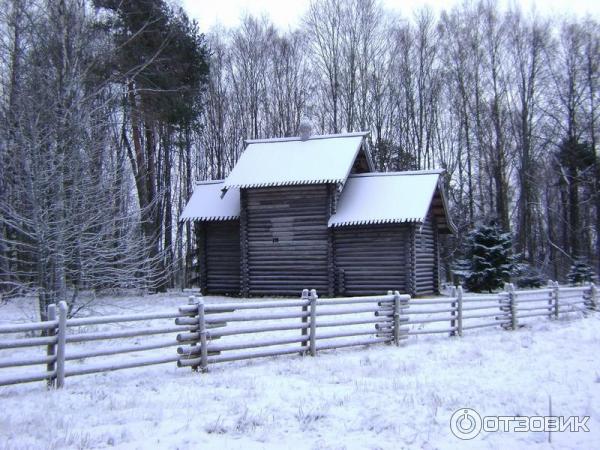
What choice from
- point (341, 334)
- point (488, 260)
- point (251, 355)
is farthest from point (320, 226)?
point (251, 355)

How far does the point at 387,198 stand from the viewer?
25844mm

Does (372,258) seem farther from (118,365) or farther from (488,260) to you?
(118,365)

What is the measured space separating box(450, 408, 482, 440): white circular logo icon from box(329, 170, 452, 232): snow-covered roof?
661 inches

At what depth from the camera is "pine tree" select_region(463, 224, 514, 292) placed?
98.1 ft

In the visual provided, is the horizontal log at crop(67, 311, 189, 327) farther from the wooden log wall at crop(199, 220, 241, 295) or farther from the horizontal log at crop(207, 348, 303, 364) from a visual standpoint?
the wooden log wall at crop(199, 220, 241, 295)

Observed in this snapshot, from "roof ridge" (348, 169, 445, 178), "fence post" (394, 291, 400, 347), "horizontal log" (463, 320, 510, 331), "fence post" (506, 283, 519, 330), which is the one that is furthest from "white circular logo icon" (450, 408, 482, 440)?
"roof ridge" (348, 169, 445, 178)

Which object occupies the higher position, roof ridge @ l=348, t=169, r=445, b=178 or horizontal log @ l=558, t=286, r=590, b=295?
roof ridge @ l=348, t=169, r=445, b=178

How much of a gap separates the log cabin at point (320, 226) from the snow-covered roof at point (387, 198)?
0.14 ft

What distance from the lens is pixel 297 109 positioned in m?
42.2

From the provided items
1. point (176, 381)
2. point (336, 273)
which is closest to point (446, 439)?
point (176, 381)

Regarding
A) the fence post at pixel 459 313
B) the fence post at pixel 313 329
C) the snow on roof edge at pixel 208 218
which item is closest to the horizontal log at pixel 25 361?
the fence post at pixel 313 329

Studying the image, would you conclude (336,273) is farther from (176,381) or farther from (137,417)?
(137,417)

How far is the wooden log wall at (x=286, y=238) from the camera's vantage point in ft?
85.3

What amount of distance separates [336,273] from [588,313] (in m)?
9.47
